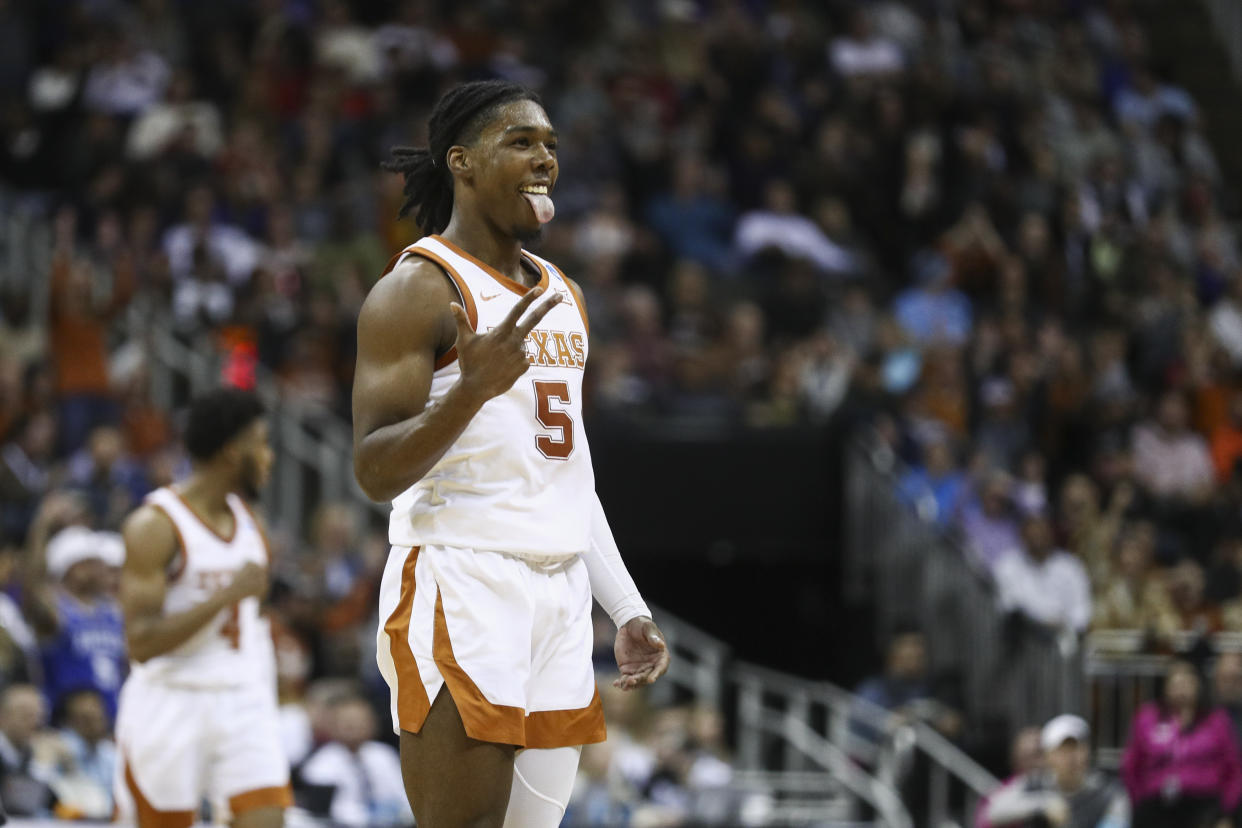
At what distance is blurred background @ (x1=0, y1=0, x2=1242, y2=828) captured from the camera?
11.6 metres

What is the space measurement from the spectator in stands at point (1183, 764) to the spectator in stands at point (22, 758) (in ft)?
20.1

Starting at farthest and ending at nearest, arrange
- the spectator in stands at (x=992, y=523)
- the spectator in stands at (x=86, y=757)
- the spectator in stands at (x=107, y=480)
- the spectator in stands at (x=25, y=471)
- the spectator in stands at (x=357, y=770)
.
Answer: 1. the spectator in stands at (x=992, y=523)
2. the spectator in stands at (x=25, y=471)
3. the spectator in stands at (x=107, y=480)
4. the spectator in stands at (x=357, y=770)
5. the spectator in stands at (x=86, y=757)

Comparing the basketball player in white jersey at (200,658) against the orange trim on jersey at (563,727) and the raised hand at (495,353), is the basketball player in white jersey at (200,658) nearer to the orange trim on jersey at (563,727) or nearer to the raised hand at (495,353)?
the orange trim on jersey at (563,727)

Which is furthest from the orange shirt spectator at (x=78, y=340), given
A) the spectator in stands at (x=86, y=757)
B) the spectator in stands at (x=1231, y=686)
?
the spectator in stands at (x=1231, y=686)

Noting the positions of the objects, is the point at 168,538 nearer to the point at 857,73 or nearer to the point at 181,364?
A: the point at 181,364

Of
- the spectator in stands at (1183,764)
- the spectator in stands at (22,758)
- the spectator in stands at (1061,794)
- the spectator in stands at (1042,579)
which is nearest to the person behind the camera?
the spectator in stands at (22,758)

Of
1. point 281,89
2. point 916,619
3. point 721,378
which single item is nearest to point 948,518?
point 916,619

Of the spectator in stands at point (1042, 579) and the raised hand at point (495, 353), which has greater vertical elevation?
the raised hand at point (495, 353)

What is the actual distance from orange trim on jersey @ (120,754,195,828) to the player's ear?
3.11 metres

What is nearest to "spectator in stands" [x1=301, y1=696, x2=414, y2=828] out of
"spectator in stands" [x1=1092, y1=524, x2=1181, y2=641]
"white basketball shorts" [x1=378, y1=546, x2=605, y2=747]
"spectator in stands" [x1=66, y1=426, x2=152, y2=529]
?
"spectator in stands" [x1=66, y1=426, x2=152, y2=529]

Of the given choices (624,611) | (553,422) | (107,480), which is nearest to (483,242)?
(553,422)

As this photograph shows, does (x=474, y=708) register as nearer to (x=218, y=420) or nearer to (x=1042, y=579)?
(x=218, y=420)

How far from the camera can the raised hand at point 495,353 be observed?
3.87 m

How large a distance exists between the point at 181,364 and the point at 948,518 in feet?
19.2
